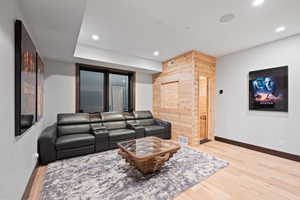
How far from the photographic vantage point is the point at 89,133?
3.30 m

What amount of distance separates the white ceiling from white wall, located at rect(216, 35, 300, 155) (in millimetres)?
316

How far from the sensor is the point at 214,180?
1.95m

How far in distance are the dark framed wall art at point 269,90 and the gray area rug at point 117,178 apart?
1851mm

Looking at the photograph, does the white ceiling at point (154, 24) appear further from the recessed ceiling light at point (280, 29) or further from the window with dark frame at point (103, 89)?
the window with dark frame at point (103, 89)

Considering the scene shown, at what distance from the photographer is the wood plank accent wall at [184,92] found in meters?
3.49

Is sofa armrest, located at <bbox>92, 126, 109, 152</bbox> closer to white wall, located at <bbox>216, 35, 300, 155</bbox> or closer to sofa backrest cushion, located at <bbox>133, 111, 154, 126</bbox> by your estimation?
sofa backrest cushion, located at <bbox>133, 111, 154, 126</bbox>

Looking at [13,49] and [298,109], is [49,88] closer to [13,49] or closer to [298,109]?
[13,49]

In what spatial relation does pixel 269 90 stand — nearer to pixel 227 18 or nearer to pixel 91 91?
pixel 227 18

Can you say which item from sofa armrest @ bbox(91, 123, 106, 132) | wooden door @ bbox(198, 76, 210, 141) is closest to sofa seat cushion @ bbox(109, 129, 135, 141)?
sofa armrest @ bbox(91, 123, 106, 132)

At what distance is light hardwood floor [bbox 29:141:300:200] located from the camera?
1640mm

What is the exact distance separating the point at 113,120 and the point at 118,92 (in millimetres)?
1112

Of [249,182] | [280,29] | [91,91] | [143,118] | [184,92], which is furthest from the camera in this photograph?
[143,118]

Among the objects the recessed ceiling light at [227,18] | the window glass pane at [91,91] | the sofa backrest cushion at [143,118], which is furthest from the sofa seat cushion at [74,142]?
the recessed ceiling light at [227,18]

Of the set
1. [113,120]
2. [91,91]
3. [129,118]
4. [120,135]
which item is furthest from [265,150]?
[91,91]
